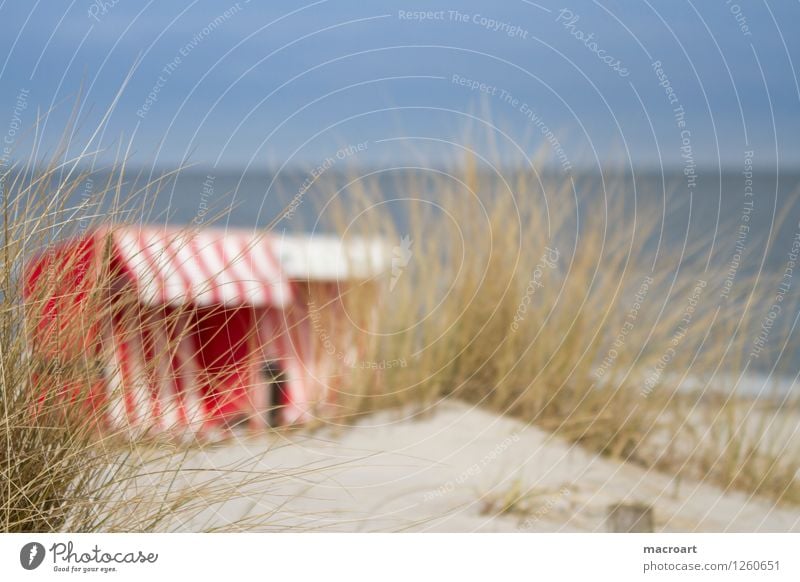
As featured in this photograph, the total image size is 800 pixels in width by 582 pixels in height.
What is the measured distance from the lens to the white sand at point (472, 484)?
10.2 ft

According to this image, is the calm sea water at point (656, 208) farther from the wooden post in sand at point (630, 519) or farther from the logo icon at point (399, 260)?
the wooden post in sand at point (630, 519)

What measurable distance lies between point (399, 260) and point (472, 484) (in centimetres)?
115

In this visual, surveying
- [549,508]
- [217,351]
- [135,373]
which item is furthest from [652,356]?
[135,373]

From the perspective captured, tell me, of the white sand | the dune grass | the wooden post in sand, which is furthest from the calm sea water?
the wooden post in sand

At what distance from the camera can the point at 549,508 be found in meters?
3.33

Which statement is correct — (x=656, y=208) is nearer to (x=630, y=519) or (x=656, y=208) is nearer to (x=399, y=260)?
(x=399, y=260)

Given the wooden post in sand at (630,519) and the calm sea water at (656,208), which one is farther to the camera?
the calm sea water at (656,208)
